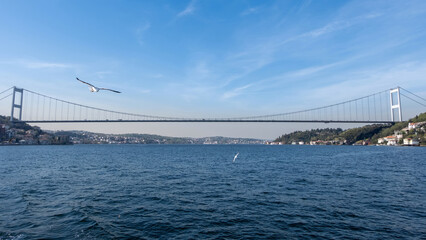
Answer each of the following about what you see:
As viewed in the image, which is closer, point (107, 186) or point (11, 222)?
point (11, 222)

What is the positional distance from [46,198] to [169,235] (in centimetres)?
877

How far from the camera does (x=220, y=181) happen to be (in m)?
17.1

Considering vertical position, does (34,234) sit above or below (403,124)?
below

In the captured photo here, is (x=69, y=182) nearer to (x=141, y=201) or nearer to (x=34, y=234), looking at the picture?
(x=141, y=201)

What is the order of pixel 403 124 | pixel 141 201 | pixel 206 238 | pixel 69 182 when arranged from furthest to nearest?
pixel 403 124 → pixel 69 182 → pixel 141 201 → pixel 206 238

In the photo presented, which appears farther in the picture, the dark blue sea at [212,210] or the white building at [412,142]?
the white building at [412,142]

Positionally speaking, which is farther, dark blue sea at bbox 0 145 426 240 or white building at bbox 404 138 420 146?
white building at bbox 404 138 420 146

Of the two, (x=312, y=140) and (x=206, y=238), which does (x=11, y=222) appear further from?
(x=312, y=140)

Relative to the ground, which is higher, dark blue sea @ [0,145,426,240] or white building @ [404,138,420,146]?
white building @ [404,138,420,146]

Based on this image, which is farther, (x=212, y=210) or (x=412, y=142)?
(x=412, y=142)

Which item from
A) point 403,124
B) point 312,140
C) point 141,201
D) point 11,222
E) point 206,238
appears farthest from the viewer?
point 312,140

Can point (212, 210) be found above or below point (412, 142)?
below

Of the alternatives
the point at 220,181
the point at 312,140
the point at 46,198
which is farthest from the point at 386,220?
the point at 312,140

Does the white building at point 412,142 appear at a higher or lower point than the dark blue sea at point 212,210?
higher
